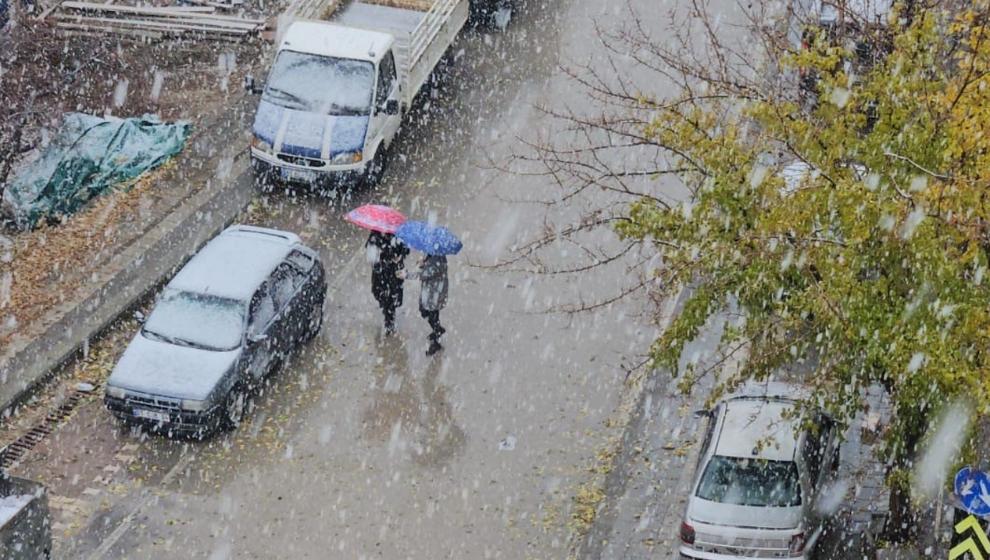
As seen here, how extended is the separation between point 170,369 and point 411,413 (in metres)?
2.87

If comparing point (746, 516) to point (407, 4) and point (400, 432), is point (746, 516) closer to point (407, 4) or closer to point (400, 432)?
point (400, 432)

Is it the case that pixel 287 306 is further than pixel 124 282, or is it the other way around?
pixel 124 282

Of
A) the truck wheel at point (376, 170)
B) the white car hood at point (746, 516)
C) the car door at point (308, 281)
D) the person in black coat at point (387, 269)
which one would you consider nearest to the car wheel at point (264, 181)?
the truck wheel at point (376, 170)

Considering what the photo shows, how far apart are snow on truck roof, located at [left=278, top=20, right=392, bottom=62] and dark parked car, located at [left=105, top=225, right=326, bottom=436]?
417 centimetres

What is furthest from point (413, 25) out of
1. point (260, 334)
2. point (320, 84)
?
point (260, 334)

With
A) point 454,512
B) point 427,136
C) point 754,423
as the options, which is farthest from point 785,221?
point 427,136

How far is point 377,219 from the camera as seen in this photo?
17.1 meters

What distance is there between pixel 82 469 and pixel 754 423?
24.0 ft

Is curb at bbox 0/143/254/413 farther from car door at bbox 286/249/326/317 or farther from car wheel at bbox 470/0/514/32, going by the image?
car wheel at bbox 470/0/514/32

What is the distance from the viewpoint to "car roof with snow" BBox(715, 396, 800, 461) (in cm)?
1382

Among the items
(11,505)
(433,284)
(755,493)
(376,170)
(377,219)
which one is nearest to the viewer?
(11,505)

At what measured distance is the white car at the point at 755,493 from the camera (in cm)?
1355

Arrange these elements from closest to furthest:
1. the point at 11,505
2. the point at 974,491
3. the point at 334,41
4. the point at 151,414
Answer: the point at 974,491, the point at 11,505, the point at 151,414, the point at 334,41

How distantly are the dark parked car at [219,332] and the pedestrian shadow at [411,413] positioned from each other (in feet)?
3.93
